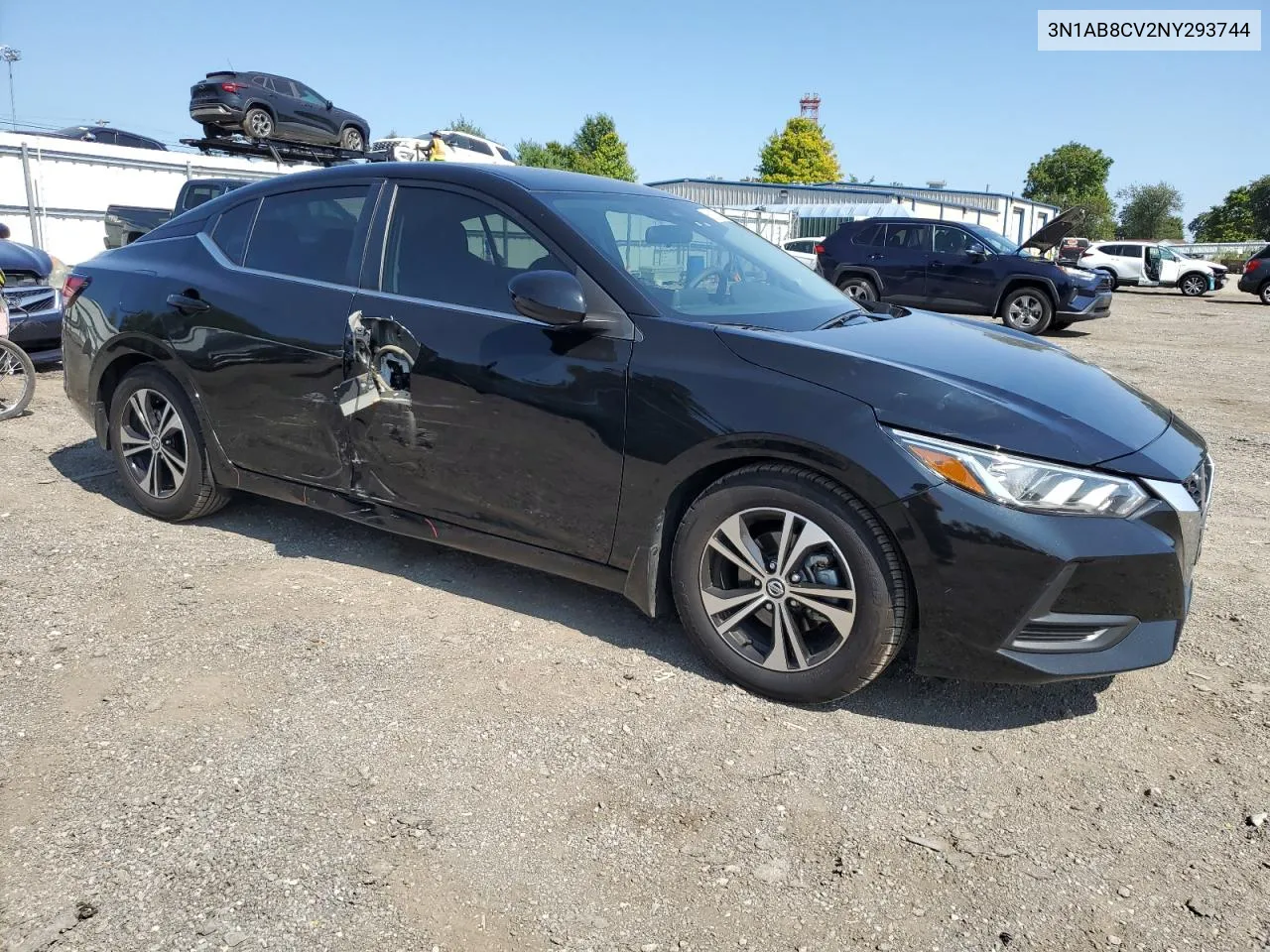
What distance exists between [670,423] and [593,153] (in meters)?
76.6

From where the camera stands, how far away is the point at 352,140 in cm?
2516

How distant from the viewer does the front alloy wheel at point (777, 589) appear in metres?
3.02

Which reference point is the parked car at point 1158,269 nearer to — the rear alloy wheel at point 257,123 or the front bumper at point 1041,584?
the rear alloy wheel at point 257,123

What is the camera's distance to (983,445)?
2809 mm

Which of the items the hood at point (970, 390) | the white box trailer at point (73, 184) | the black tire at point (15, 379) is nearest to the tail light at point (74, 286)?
the black tire at point (15, 379)

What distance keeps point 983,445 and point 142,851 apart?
2487 millimetres

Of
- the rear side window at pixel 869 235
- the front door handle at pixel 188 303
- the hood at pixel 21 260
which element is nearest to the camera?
the front door handle at pixel 188 303

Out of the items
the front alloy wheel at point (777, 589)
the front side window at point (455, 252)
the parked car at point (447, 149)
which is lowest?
the front alloy wheel at point (777, 589)

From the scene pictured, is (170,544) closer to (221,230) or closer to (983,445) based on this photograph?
(221,230)

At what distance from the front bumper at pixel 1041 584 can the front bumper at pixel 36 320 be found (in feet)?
25.9

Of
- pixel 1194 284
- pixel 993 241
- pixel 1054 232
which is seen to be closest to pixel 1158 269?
pixel 1194 284

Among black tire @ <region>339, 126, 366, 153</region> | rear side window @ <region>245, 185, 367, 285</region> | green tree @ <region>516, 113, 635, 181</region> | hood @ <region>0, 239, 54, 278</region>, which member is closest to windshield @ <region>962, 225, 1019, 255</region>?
hood @ <region>0, 239, 54, 278</region>

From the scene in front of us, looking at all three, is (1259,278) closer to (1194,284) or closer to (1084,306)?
(1194,284)

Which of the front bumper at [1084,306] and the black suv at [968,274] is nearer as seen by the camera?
the front bumper at [1084,306]
